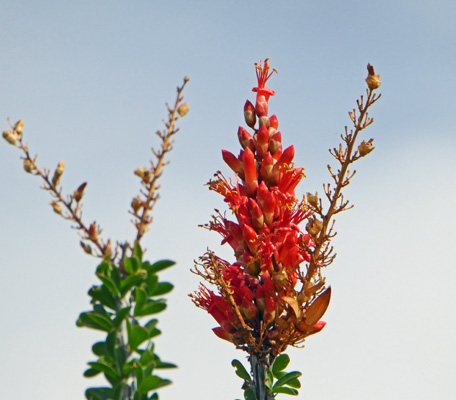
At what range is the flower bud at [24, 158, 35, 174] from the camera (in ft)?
9.61

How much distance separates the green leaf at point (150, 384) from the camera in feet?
9.52

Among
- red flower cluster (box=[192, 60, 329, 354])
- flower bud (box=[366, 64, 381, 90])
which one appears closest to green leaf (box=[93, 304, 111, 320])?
red flower cluster (box=[192, 60, 329, 354])

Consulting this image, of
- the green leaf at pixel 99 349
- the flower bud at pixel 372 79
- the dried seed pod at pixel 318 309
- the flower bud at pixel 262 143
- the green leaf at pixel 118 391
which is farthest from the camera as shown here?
the flower bud at pixel 262 143

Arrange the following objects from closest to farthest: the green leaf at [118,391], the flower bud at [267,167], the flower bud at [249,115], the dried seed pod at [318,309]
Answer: the green leaf at [118,391], the dried seed pod at [318,309], the flower bud at [267,167], the flower bud at [249,115]

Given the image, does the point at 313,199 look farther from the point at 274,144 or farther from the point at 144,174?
the point at 144,174

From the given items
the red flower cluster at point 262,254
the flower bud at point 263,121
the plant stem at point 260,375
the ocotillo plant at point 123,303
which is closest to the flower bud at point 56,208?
the ocotillo plant at point 123,303

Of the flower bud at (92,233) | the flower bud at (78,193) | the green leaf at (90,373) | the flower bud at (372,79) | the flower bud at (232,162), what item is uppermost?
the flower bud at (232,162)

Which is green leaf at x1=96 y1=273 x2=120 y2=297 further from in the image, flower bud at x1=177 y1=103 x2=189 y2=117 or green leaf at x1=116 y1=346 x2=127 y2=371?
flower bud at x1=177 y1=103 x2=189 y2=117

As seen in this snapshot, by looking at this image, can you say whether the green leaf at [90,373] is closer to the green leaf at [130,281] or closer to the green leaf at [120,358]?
the green leaf at [120,358]

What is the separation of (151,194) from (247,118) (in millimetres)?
2193

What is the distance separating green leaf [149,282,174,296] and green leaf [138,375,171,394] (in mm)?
355

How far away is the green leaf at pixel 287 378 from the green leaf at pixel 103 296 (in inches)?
72.2

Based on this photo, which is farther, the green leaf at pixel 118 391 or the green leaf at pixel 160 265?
the green leaf at pixel 160 265

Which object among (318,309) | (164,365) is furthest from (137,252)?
(318,309)
